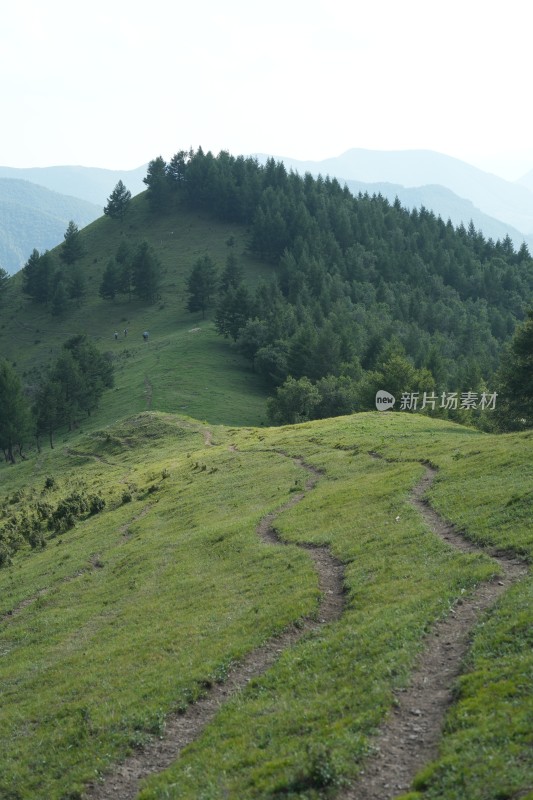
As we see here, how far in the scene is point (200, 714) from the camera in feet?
66.2

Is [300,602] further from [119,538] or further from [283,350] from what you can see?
[283,350]

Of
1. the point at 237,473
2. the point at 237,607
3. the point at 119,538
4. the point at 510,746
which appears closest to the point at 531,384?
the point at 237,473

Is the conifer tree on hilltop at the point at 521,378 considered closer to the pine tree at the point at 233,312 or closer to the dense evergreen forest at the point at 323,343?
the dense evergreen forest at the point at 323,343

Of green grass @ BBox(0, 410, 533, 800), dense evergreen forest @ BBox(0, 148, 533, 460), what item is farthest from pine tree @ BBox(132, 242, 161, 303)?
green grass @ BBox(0, 410, 533, 800)

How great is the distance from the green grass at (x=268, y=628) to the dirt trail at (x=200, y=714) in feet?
1.43

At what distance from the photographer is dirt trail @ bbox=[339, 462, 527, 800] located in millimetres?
14484

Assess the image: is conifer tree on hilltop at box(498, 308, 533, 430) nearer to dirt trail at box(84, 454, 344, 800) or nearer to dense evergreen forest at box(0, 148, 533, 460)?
dense evergreen forest at box(0, 148, 533, 460)

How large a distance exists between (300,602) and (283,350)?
115 m

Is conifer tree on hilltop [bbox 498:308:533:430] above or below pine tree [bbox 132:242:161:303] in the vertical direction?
below

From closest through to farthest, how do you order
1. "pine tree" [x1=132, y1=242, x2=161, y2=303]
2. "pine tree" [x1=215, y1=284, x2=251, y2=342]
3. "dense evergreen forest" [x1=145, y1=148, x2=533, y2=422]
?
"dense evergreen forest" [x1=145, y1=148, x2=533, y2=422]
"pine tree" [x1=215, y1=284, x2=251, y2=342]
"pine tree" [x1=132, y1=242, x2=161, y2=303]

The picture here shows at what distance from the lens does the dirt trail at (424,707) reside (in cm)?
1448

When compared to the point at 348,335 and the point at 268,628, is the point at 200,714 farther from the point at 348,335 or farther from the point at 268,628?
the point at 348,335

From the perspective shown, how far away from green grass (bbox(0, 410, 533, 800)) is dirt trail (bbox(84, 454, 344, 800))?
1.43 ft

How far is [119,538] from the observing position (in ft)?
154
